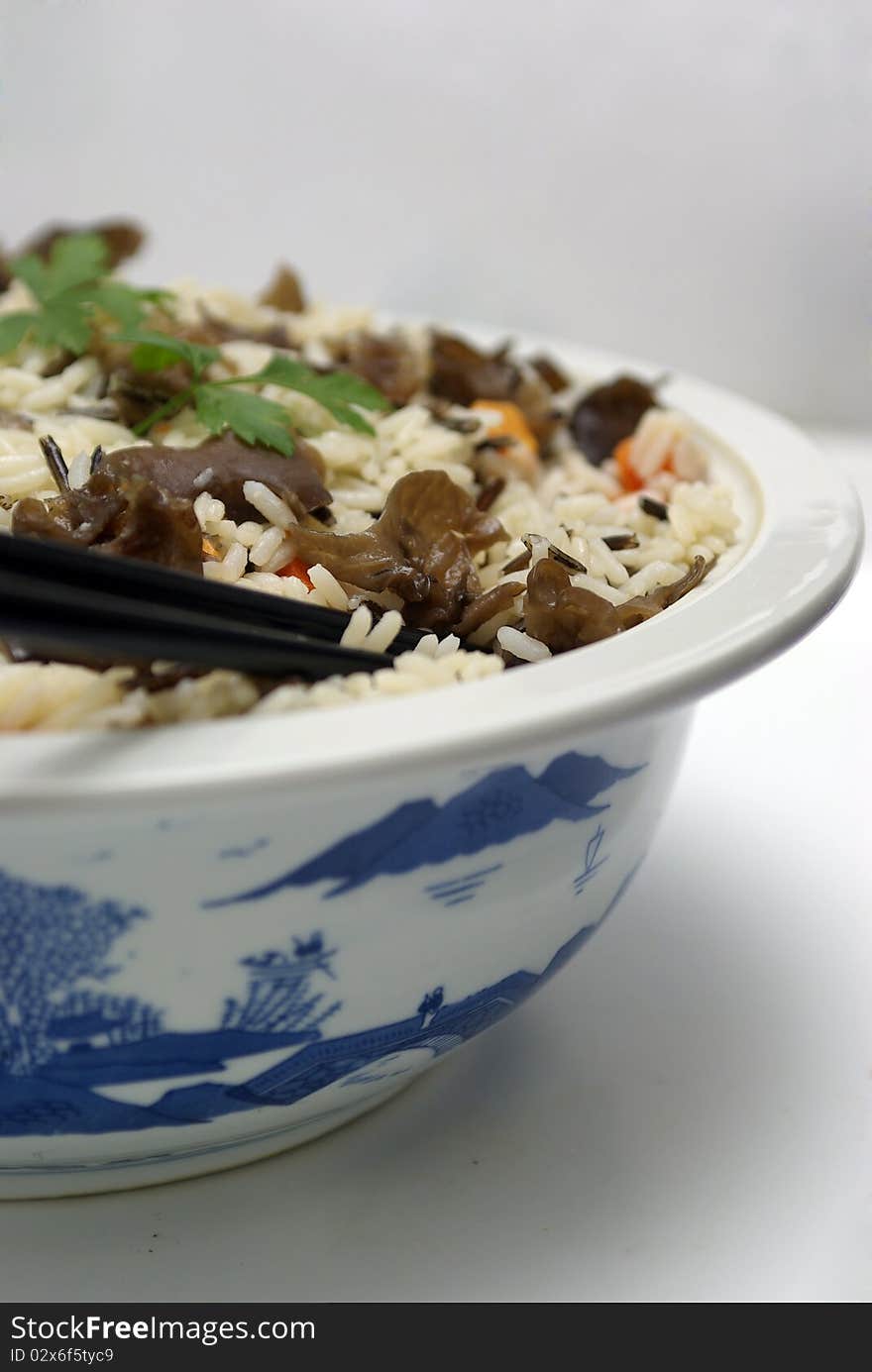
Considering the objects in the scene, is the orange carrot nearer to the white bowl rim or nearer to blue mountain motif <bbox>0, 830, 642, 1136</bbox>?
the white bowl rim

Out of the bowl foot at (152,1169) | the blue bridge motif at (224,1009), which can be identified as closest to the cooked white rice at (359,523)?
the blue bridge motif at (224,1009)

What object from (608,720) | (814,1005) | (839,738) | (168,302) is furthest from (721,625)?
(839,738)

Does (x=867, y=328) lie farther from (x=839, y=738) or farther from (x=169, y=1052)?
(x=169, y=1052)

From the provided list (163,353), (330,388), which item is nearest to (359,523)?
(330,388)

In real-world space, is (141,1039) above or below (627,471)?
below

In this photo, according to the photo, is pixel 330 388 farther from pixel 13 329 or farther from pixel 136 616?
pixel 136 616

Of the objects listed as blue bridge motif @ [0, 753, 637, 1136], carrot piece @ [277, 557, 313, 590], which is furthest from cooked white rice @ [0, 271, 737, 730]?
blue bridge motif @ [0, 753, 637, 1136]
